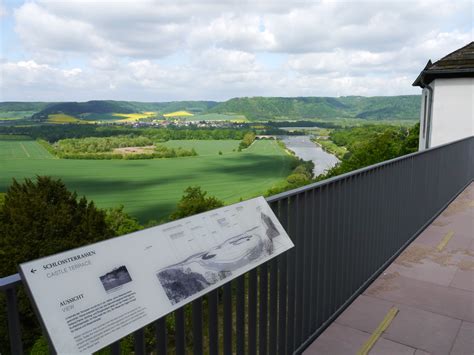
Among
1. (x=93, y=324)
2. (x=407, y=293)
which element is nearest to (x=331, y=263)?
(x=407, y=293)

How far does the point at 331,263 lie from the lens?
3.46 m

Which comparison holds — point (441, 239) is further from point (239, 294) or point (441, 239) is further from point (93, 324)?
point (93, 324)

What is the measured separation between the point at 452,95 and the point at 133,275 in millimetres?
16640

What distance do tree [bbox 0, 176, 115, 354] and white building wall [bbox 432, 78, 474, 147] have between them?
112 ft

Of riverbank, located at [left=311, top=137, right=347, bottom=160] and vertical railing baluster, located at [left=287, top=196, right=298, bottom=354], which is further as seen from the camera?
riverbank, located at [left=311, top=137, right=347, bottom=160]

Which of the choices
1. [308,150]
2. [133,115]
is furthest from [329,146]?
[133,115]

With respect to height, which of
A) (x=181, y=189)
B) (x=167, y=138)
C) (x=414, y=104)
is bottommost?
(x=181, y=189)

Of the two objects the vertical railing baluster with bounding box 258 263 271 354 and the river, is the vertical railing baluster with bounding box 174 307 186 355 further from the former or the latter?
the river

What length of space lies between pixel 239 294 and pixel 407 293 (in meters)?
2.46

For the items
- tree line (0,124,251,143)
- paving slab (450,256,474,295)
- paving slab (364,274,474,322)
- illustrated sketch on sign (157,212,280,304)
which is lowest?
tree line (0,124,251,143)

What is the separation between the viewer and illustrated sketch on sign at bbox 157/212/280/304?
5.58 ft

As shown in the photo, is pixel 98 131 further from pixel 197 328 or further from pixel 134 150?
pixel 197 328

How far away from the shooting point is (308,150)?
142m

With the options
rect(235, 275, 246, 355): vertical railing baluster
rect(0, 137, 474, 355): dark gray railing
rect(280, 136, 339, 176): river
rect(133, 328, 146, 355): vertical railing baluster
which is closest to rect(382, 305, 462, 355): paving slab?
rect(0, 137, 474, 355): dark gray railing
